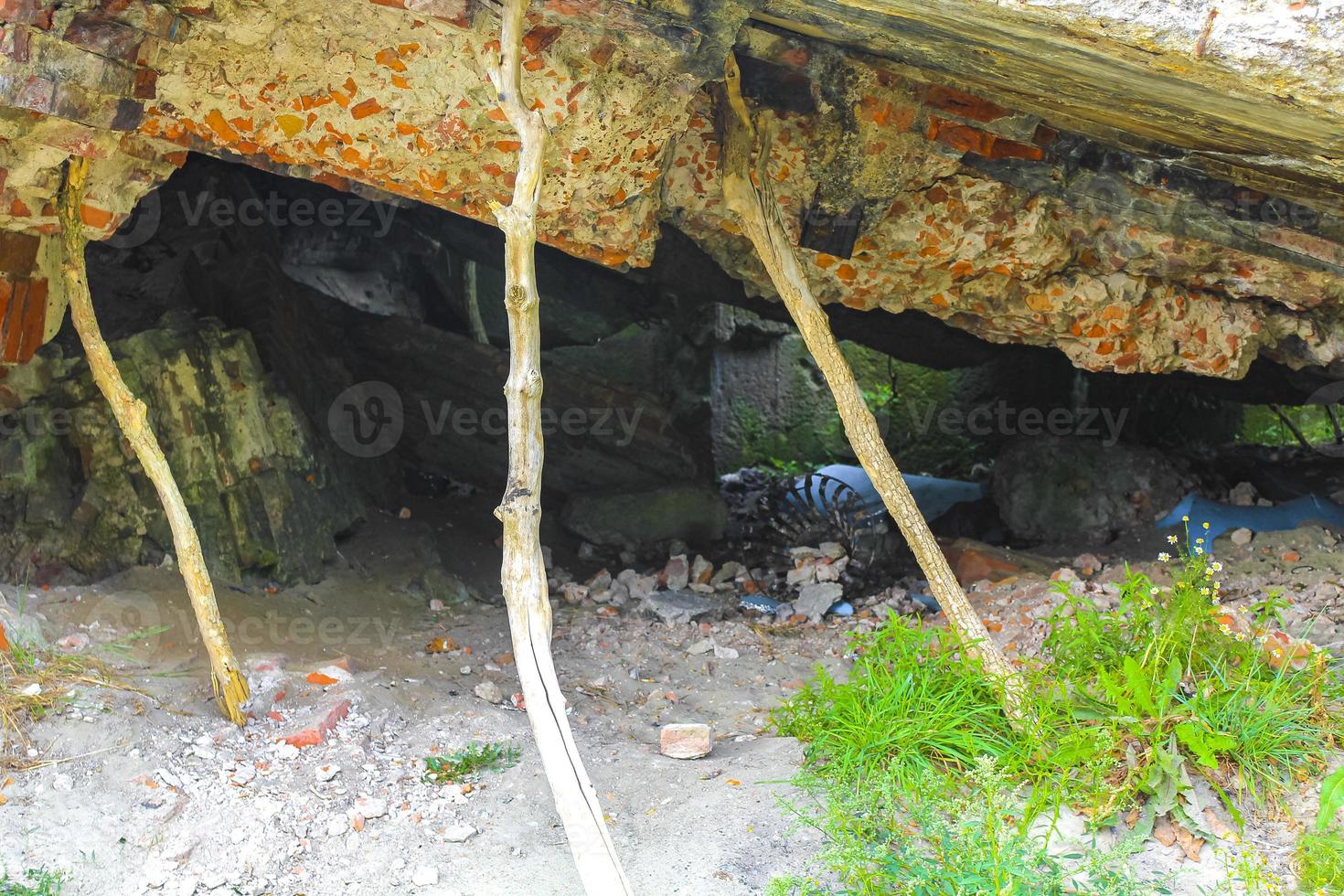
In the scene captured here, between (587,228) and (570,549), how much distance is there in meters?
2.59

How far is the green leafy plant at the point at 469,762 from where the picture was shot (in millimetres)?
3117

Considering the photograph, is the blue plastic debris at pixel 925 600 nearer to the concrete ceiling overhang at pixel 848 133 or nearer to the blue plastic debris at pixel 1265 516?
the blue plastic debris at pixel 1265 516

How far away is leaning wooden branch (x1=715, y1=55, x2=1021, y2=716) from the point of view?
10.7 feet

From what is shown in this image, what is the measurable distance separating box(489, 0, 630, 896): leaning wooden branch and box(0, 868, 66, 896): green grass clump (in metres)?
1.17

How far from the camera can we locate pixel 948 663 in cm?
324

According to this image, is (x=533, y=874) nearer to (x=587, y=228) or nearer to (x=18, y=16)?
(x=587, y=228)

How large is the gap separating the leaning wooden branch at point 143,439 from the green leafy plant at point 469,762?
0.63 m

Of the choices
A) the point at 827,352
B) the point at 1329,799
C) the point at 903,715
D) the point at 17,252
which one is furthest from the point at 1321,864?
the point at 17,252

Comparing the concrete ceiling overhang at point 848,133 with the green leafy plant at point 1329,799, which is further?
the green leafy plant at point 1329,799

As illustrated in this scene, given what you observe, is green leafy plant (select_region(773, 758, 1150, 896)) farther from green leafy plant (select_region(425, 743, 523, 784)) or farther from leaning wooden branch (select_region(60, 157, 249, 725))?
leaning wooden branch (select_region(60, 157, 249, 725))

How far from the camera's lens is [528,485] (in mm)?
2613

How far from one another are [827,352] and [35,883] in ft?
8.29

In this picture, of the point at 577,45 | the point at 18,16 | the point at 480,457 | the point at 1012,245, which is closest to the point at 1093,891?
the point at 1012,245

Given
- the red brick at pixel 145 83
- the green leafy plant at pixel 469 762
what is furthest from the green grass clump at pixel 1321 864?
the red brick at pixel 145 83
